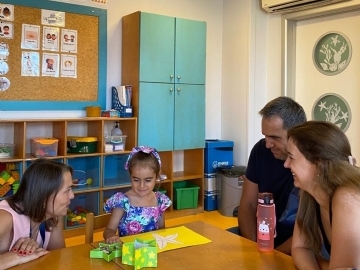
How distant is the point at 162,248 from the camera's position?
5.05 feet

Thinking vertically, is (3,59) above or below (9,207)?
above

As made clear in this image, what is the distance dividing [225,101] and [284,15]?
Answer: 1.17 m

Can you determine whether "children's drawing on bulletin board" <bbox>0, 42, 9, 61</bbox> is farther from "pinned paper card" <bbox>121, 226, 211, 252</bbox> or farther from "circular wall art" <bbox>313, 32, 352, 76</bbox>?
"circular wall art" <bbox>313, 32, 352, 76</bbox>

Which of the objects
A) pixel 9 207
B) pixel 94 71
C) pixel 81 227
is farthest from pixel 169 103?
pixel 9 207

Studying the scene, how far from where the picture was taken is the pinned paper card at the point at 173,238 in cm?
158

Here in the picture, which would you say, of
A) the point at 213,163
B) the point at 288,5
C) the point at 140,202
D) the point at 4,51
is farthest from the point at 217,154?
the point at 140,202

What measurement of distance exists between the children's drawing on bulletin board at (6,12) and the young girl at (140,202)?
6.72ft

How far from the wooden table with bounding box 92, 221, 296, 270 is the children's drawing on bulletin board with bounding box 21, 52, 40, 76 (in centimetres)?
242

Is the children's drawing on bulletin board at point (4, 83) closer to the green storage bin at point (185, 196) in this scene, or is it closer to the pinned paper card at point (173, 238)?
the green storage bin at point (185, 196)

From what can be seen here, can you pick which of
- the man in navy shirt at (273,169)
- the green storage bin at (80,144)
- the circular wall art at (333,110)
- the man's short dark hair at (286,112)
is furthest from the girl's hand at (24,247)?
the circular wall art at (333,110)

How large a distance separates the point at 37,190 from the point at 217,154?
3.07 meters

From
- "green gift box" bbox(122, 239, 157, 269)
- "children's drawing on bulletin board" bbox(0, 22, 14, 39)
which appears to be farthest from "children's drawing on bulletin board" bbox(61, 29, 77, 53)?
"green gift box" bbox(122, 239, 157, 269)

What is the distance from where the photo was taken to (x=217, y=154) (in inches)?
179

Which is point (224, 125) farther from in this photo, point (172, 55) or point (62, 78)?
point (62, 78)
